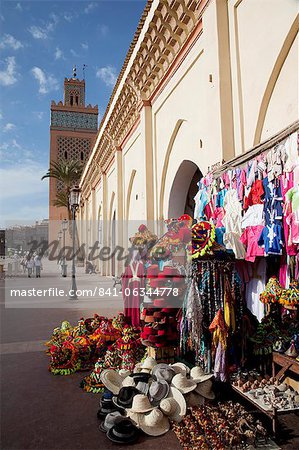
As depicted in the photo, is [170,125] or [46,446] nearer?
[46,446]

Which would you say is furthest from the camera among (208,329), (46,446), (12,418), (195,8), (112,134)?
(112,134)

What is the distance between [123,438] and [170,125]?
6.73 meters

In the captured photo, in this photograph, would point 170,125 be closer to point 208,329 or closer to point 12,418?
point 208,329

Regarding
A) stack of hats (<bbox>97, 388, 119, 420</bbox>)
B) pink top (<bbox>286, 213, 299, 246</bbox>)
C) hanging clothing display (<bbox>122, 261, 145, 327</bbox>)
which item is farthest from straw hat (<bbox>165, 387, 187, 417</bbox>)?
hanging clothing display (<bbox>122, 261, 145, 327</bbox>)

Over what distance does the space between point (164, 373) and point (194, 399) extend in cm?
39

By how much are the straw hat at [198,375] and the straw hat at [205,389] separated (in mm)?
39

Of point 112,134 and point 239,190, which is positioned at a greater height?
point 112,134

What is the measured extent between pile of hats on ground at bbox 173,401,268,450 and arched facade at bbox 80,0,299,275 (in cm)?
326

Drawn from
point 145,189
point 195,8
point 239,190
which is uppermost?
point 195,8

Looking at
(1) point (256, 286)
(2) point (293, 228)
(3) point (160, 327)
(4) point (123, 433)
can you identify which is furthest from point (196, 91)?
(4) point (123, 433)

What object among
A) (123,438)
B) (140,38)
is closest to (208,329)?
(123,438)

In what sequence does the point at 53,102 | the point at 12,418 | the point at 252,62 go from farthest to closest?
1. the point at 53,102
2. the point at 252,62
3. the point at 12,418

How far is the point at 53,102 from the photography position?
36.3 metres

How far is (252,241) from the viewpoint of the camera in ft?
12.7
